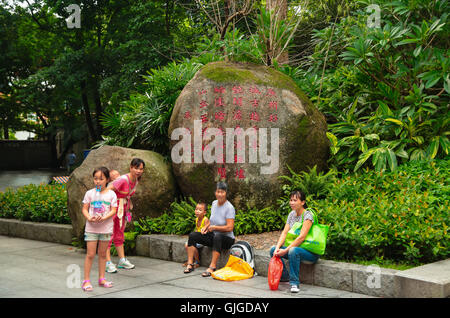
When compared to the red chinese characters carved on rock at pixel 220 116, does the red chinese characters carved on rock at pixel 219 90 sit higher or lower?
higher

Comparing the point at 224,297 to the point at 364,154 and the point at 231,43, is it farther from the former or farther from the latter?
the point at 231,43

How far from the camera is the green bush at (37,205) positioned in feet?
31.1

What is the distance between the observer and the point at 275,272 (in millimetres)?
5395

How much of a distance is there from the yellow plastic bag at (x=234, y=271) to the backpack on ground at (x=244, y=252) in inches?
2.3

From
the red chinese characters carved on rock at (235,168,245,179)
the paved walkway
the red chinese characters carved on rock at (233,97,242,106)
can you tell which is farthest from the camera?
the red chinese characters carved on rock at (233,97,242,106)

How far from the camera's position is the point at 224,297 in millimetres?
5090

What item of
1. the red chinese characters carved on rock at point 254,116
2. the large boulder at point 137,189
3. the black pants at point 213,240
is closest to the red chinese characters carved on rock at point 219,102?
the red chinese characters carved on rock at point 254,116

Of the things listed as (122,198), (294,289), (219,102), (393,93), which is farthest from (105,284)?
(393,93)

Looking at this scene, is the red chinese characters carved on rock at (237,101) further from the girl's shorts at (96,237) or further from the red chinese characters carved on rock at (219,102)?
the girl's shorts at (96,237)

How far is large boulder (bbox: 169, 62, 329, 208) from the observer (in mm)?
7617

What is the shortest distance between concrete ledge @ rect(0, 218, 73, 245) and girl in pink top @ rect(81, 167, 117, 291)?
11.0 ft

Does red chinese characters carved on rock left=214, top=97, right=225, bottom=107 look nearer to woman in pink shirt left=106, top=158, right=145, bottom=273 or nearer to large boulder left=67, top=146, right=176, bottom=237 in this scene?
large boulder left=67, top=146, right=176, bottom=237

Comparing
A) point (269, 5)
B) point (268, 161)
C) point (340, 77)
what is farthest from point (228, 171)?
point (269, 5)

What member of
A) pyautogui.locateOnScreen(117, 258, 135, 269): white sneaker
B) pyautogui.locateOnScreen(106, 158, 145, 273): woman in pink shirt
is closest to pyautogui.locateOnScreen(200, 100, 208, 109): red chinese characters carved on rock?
pyautogui.locateOnScreen(106, 158, 145, 273): woman in pink shirt
